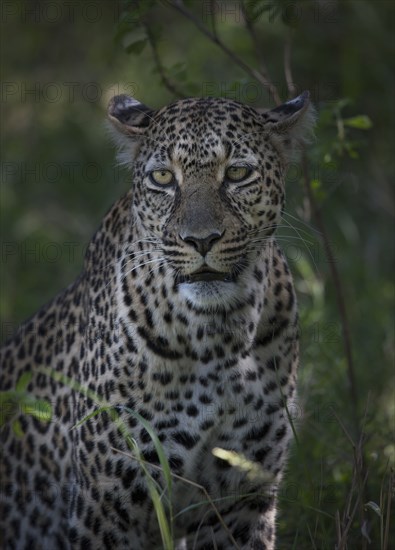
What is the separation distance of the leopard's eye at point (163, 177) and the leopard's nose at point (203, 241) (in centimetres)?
42

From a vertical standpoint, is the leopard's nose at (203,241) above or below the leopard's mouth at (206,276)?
above

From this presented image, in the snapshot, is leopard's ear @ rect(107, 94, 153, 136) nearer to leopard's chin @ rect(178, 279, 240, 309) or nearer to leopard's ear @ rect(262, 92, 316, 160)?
leopard's ear @ rect(262, 92, 316, 160)

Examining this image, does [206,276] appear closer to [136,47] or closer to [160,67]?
[136,47]

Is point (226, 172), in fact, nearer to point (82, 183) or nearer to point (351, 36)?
point (351, 36)

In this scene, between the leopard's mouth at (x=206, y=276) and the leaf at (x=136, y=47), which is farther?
the leaf at (x=136, y=47)

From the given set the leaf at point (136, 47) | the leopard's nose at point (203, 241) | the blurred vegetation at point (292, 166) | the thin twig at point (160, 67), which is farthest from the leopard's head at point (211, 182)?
the thin twig at point (160, 67)

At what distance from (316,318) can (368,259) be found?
2670mm

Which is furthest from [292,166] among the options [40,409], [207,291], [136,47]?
[40,409]

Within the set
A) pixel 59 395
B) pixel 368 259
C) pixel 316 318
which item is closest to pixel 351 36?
pixel 368 259

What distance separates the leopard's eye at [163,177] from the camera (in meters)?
Answer: 5.12

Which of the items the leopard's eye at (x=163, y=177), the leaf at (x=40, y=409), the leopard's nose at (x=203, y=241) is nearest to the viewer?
the leaf at (x=40, y=409)

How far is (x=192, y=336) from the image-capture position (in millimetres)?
5184

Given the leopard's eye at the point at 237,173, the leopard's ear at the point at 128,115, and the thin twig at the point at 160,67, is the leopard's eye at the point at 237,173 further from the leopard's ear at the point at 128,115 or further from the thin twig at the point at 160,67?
the thin twig at the point at 160,67

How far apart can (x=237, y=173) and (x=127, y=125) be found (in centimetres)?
69
